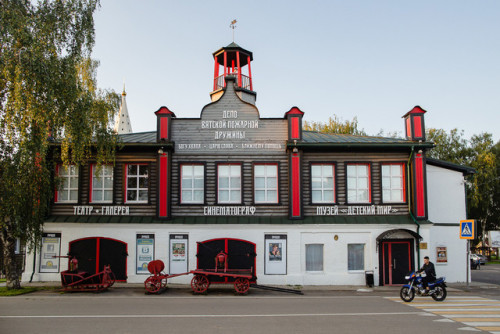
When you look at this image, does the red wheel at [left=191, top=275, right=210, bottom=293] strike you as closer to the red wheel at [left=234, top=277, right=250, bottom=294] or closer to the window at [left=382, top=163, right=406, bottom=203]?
the red wheel at [left=234, top=277, right=250, bottom=294]

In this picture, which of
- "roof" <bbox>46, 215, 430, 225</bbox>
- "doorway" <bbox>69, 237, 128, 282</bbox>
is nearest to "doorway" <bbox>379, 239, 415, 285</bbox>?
"roof" <bbox>46, 215, 430, 225</bbox>

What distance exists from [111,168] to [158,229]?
395 centimetres

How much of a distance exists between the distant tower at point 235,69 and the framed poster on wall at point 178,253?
1011 cm

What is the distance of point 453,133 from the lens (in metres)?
49.0

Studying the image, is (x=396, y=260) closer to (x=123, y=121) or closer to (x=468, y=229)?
(x=468, y=229)

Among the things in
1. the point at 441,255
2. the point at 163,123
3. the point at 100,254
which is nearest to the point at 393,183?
the point at 441,255

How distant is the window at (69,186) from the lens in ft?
69.1

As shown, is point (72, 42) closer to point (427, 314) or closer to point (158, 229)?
point (158, 229)

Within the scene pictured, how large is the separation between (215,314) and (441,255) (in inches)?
575

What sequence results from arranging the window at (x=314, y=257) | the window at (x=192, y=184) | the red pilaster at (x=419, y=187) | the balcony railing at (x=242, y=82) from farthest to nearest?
the balcony railing at (x=242, y=82) < the window at (x=192, y=184) < the red pilaster at (x=419, y=187) < the window at (x=314, y=257)

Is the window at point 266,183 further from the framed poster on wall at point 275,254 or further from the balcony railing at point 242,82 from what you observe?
the balcony railing at point 242,82

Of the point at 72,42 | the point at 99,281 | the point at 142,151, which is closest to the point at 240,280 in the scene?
the point at 99,281

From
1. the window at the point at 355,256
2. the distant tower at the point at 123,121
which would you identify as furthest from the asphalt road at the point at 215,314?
the distant tower at the point at 123,121

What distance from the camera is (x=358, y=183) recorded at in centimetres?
2141
